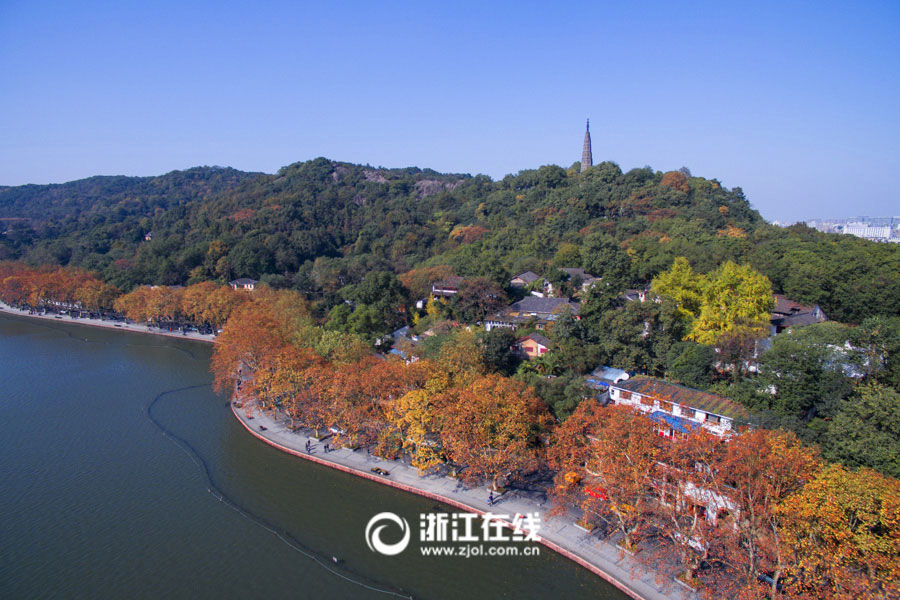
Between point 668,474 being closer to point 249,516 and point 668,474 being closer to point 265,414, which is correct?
point 249,516

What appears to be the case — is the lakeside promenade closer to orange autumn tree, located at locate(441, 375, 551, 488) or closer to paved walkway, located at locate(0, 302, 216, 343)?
orange autumn tree, located at locate(441, 375, 551, 488)

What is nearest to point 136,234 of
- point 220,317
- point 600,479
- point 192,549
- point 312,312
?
point 220,317

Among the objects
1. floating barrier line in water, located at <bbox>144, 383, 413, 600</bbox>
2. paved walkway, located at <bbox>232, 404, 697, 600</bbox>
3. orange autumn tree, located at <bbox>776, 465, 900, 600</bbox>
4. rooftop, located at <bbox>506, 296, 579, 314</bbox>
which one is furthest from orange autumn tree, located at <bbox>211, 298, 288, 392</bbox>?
orange autumn tree, located at <bbox>776, 465, 900, 600</bbox>

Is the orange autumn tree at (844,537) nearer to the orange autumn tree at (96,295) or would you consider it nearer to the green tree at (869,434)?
the green tree at (869,434)

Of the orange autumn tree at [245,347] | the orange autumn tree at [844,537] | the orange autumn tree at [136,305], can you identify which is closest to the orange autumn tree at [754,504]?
the orange autumn tree at [844,537]

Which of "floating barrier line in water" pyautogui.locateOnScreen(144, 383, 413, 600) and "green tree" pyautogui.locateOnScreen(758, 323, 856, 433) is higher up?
"green tree" pyautogui.locateOnScreen(758, 323, 856, 433)
